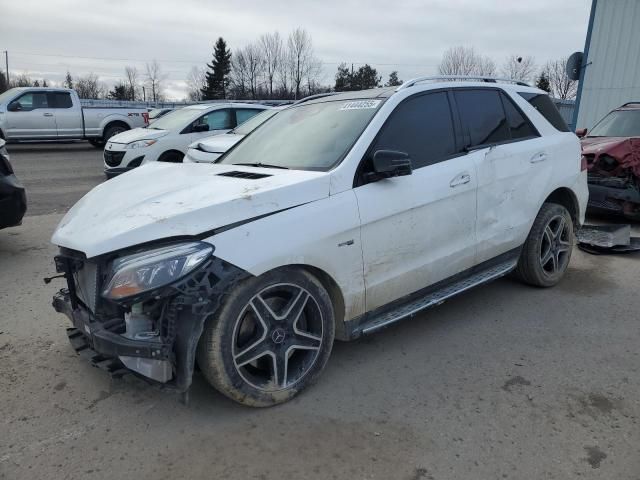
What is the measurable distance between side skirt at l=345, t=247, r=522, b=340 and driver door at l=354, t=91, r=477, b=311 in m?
0.07

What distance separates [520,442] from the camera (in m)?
2.65

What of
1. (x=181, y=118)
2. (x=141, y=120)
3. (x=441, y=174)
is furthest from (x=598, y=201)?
(x=141, y=120)

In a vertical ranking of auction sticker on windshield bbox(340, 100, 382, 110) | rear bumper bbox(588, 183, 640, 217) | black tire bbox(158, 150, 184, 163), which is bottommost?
rear bumper bbox(588, 183, 640, 217)

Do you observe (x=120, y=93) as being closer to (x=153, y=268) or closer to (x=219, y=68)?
(x=219, y=68)

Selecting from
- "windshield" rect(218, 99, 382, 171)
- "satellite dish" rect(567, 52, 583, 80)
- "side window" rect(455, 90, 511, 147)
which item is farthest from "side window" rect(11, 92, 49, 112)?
"side window" rect(455, 90, 511, 147)

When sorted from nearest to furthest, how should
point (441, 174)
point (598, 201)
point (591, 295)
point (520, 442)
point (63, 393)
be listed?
point (520, 442), point (63, 393), point (441, 174), point (591, 295), point (598, 201)

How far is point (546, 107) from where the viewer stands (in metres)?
4.84

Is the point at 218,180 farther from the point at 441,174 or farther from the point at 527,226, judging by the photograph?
the point at 527,226

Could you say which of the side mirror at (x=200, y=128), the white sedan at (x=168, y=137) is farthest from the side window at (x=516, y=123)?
the side mirror at (x=200, y=128)

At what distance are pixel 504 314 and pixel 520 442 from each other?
177cm

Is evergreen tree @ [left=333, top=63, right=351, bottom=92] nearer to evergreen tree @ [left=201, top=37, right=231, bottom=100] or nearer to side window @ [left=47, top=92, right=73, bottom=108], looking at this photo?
evergreen tree @ [left=201, top=37, right=231, bottom=100]

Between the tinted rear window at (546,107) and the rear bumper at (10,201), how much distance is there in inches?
200

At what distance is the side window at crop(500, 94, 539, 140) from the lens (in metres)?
4.43

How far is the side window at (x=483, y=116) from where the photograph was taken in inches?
161
